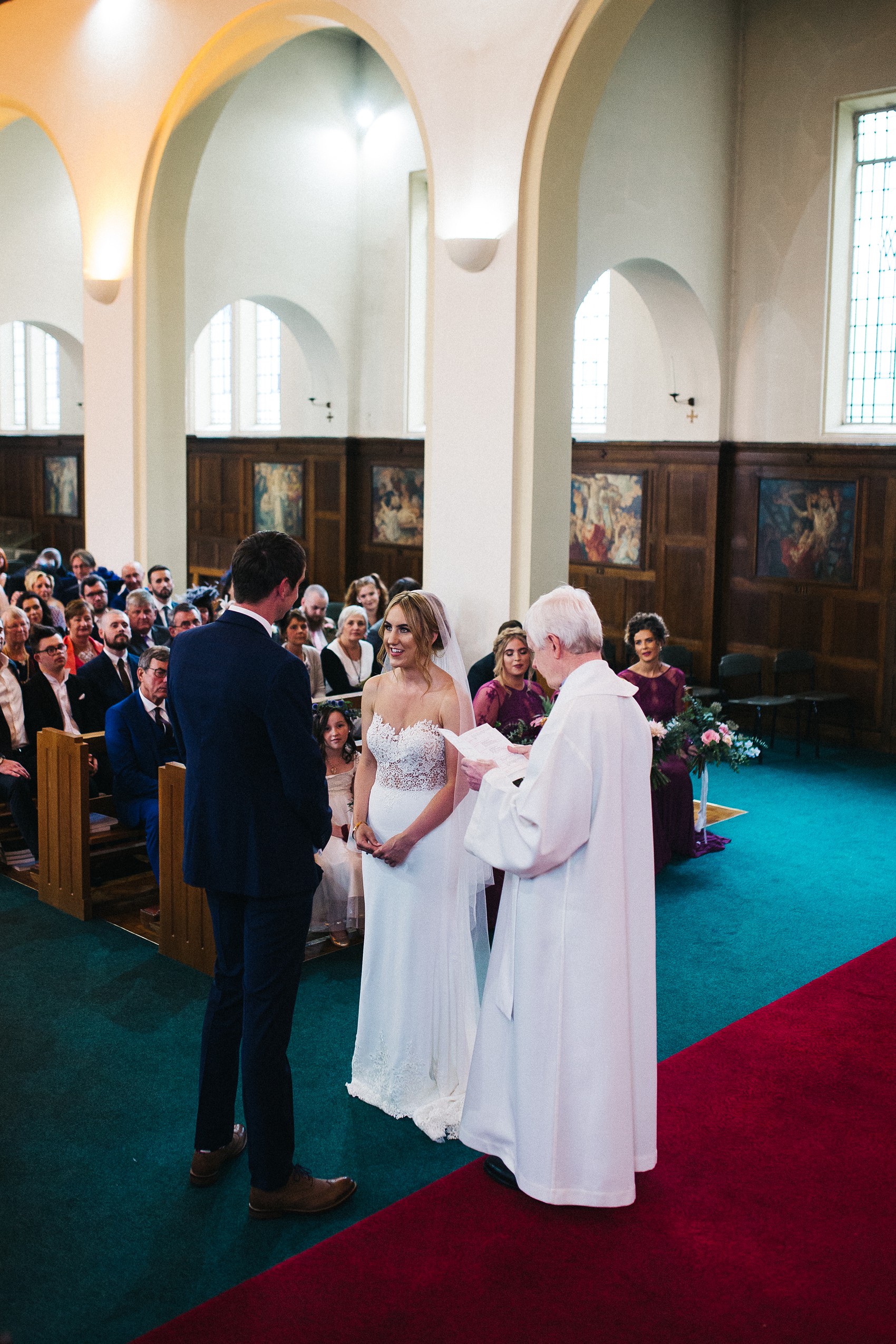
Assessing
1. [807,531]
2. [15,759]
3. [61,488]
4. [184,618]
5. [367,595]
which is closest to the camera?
[15,759]

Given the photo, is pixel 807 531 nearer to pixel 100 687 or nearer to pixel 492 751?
pixel 100 687

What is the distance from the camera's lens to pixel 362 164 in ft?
50.9

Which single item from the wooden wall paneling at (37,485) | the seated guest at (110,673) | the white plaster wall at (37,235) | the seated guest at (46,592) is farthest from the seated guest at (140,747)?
the wooden wall paneling at (37,485)

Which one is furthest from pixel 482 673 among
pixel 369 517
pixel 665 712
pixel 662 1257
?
pixel 369 517

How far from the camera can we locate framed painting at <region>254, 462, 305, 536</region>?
17.2 meters

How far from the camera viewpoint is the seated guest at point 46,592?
35.0 feet

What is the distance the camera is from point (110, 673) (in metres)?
8.08

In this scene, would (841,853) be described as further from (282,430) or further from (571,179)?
(282,430)

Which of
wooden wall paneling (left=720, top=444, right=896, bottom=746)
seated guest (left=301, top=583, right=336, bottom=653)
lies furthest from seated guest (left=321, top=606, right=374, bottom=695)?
wooden wall paneling (left=720, top=444, right=896, bottom=746)

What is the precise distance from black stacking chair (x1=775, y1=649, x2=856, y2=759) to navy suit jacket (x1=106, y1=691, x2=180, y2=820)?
6.81m

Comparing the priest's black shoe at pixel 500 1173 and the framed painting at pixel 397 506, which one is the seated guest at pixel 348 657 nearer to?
the priest's black shoe at pixel 500 1173

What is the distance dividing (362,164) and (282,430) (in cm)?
369

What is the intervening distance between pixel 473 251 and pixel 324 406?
774 cm

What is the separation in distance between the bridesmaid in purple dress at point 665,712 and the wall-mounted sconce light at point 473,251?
285cm
